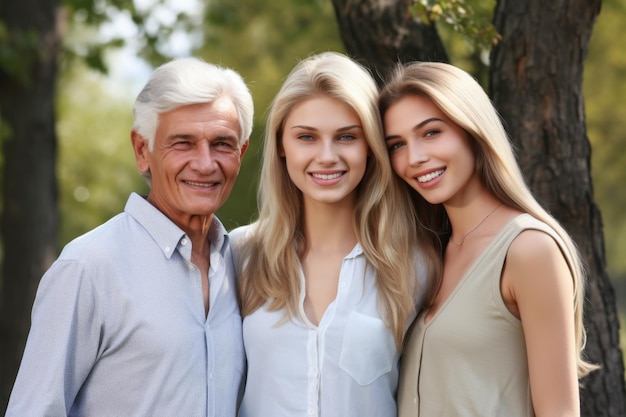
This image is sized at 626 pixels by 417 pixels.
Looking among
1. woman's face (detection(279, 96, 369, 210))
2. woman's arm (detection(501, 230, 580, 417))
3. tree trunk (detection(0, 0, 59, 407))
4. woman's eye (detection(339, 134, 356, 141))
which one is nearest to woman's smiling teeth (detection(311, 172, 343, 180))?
woman's face (detection(279, 96, 369, 210))

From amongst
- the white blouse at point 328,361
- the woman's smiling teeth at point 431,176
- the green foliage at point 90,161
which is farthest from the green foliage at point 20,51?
the green foliage at point 90,161

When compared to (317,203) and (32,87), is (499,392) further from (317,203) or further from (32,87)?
(32,87)

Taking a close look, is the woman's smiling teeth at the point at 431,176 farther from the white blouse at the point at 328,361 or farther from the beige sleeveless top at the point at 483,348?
the white blouse at the point at 328,361

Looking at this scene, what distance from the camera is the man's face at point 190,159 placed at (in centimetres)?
362

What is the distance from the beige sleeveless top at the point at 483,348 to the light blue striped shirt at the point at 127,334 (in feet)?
2.82

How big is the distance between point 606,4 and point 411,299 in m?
12.0

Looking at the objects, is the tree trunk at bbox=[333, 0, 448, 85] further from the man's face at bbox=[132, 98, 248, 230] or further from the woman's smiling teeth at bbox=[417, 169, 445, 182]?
the man's face at bbox=[132, 98, 248, 230]

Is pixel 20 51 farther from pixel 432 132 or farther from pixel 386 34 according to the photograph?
pixel 432 132

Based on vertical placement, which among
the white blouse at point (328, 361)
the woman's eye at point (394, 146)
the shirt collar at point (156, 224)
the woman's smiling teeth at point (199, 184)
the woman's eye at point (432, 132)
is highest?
the woman's eye at point (432, 132)

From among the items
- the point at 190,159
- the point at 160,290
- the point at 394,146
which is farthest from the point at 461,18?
the point at 160,290

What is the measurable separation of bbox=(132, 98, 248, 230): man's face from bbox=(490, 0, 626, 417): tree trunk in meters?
1.54

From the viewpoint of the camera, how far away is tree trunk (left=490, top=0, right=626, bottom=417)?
4.36 metres

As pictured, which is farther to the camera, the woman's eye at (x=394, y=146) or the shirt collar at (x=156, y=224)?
the woman's eye at (x=394, y=146)

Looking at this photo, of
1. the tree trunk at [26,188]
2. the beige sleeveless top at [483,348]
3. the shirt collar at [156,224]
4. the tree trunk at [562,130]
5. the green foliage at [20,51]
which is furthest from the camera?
the tree trunk at [26,188]
